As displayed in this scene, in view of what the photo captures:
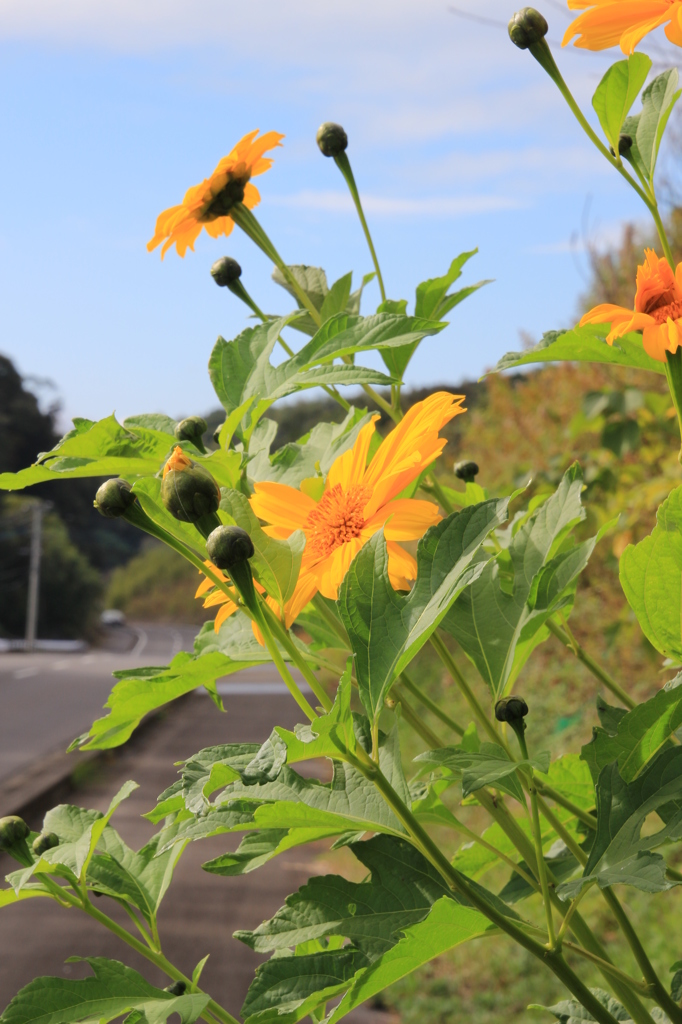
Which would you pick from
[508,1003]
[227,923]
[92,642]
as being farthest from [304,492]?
[92,642]

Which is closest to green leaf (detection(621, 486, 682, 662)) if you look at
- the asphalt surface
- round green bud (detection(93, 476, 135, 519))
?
round green bud (detection(93, 476, 135, 519))

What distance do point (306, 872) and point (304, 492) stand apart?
450 cm

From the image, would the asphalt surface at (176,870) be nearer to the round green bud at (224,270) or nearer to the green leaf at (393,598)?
the round green bud at (224,270)

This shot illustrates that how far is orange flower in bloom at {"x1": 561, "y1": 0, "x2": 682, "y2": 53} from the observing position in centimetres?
43

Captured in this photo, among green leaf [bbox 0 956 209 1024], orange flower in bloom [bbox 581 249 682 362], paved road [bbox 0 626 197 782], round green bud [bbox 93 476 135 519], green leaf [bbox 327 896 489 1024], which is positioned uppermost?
orange flower in bloom [bbox 581 249 682 362]

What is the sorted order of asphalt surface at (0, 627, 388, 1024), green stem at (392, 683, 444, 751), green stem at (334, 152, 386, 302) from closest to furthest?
green stem at (392, 683, 444, 751) → green stem at (334, 152, 386, 302) → asphalt surface at (0, 627, 388, 1024)

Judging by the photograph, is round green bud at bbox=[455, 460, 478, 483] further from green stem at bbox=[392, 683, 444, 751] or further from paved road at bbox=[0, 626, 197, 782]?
paved road at bbox=[0, 626, 197, 782]

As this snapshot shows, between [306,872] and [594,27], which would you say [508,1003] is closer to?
[306,872]

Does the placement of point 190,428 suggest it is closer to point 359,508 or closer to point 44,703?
point 359,508

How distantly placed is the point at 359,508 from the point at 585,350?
149 mm

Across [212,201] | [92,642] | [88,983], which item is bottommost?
[92,642]

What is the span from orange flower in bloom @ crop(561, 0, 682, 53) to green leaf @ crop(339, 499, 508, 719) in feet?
0.81

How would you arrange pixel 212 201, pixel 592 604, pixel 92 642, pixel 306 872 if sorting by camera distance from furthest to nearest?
pixel 92 642 < pixel 306 872 < pixel 592 604 < pixel 212 201

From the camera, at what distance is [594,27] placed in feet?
1.47
